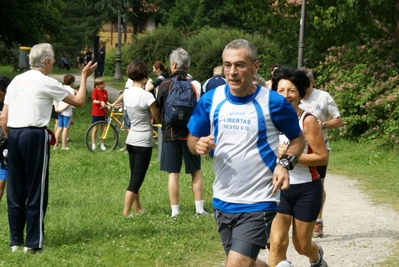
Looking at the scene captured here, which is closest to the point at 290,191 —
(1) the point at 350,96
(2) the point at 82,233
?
(2) the point at 82,233

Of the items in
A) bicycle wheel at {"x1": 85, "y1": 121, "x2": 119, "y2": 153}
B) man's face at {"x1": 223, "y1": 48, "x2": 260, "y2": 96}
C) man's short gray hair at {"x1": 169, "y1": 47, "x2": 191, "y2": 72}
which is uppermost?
man's face at {"x1": 223, "y1": 48, "x2": 260, "y2": 96}

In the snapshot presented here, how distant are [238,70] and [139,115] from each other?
460 centimetres

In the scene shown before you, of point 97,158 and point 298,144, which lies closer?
point 298,144

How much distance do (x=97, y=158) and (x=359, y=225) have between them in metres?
7.69

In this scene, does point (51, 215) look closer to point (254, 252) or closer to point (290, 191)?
point (290, 191)

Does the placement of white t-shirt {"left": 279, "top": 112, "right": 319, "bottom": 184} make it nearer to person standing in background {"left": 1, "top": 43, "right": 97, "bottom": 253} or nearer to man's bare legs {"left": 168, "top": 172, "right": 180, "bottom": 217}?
person standing in background {"left": 1, "top": 43, "right": 97, "bottom": 253}

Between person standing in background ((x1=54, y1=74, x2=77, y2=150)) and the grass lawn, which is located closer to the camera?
the grass lawn

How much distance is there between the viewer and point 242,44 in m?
5.40

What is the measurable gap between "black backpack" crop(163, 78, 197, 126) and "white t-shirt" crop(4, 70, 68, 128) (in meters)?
2.26

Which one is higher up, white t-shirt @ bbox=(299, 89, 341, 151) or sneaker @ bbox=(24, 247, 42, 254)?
white t-shirt @ bbox=(299, 89, 341, 151)

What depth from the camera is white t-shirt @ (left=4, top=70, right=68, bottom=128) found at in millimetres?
7574

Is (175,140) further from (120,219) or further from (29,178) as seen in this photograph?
(29,178)

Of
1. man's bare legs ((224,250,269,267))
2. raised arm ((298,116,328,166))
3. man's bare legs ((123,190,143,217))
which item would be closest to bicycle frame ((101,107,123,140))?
man's bare legs ((123,190,143,217))

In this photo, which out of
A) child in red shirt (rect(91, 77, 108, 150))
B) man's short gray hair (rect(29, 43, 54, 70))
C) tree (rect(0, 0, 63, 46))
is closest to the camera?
man's short gray hair (rect(29, 43, 54, 70))
